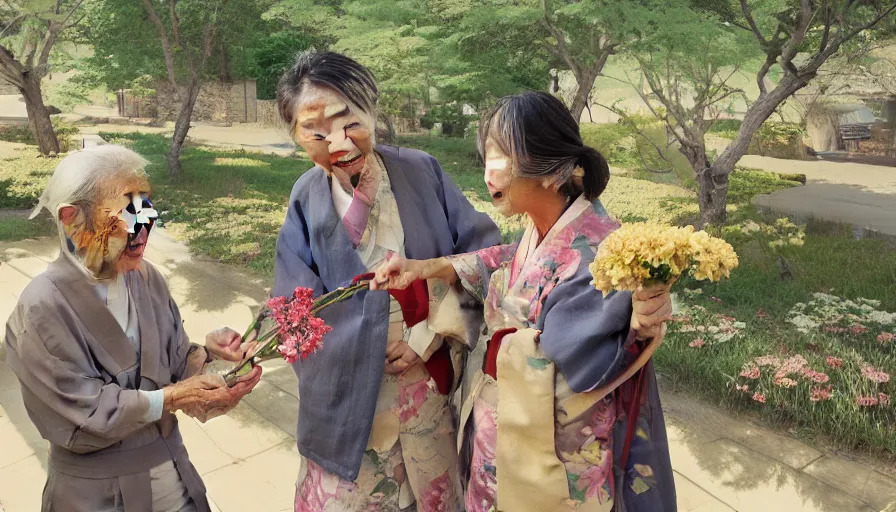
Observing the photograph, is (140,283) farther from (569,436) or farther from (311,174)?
(569,436)

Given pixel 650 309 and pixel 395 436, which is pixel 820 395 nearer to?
pixel 395 436

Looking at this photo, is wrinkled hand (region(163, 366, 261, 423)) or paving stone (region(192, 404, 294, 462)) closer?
wrinkled hand (region(163, 366, 261, 423))

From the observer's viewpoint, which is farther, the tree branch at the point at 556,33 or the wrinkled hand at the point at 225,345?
the tree branch at the point at 556,33

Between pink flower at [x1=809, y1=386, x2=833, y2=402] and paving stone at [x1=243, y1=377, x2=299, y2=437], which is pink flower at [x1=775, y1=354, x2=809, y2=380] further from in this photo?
paving stone at [x1=243, y1=377, x2=299, y2=437]

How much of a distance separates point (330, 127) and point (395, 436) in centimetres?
106

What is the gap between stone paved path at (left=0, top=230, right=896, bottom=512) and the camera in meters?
3.78

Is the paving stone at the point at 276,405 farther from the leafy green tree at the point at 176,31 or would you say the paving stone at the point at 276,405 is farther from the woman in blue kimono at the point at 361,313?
the leafy green tree at the point at 176,31

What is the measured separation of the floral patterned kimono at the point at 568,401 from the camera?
182 centimetres

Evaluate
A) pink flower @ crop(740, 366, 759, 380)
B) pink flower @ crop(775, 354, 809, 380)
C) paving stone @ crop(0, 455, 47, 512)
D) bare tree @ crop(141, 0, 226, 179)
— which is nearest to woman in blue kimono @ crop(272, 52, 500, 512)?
paving stone @ crop(0, 455, 47, 512)

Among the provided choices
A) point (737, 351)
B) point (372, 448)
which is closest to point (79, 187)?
point (372, 448)

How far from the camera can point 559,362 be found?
1854mm

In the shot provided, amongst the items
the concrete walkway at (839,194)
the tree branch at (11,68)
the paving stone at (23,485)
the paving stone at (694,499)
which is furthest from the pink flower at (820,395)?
the tree branch at (11,68)

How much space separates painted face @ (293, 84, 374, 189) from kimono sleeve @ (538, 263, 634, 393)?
842 millimetres

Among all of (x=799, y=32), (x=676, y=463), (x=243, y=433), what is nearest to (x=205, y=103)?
(x=799, y=32)
